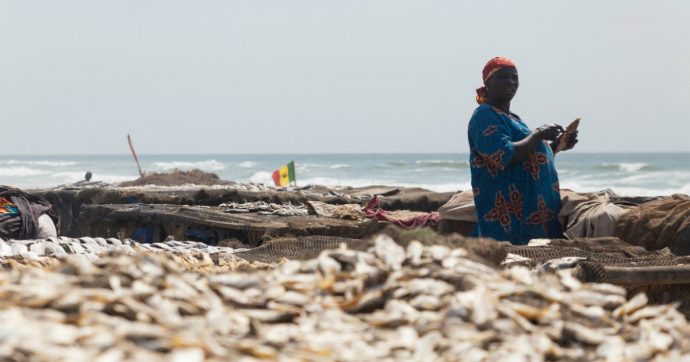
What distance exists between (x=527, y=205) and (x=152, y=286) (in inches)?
150

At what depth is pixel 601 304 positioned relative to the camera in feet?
9.43

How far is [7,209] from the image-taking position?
6.95 meters

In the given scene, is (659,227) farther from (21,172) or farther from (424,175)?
(21,172)

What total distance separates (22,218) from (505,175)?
3332 mm

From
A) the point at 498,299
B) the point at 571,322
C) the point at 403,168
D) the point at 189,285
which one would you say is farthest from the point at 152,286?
the point at 403,168

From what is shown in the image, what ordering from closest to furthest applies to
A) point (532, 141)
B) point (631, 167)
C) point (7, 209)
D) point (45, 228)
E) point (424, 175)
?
1. point (532, 141)
2. point (7, 209)
3. point (45, 228)
4. point (631, 167)
5. point (424, 175)

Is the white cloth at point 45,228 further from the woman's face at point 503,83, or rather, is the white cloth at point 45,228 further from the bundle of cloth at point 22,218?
the woman's face at point 503,83

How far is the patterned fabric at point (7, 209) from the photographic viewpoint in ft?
22.6

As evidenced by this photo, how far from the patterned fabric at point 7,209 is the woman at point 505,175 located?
3.18 meters

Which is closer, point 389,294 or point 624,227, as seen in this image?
point 389,294

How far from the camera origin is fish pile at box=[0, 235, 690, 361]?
2.31 metres

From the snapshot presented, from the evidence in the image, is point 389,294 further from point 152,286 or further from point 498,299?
point 152,286

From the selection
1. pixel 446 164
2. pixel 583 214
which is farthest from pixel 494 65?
pixel 446 164

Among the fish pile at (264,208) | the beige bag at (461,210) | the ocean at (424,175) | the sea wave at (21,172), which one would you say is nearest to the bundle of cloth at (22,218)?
the fish pile at (264,208)
